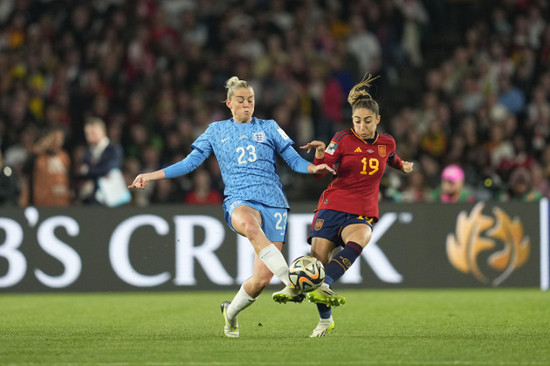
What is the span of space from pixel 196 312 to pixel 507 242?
4843 millimetres

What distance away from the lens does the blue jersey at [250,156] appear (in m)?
8.14

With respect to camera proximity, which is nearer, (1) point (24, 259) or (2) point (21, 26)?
(1) point (24, 259)

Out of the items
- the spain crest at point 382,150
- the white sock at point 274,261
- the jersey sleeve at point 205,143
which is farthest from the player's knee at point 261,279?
the spain crest at point 382,150

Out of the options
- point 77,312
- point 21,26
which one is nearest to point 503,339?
point 77,312

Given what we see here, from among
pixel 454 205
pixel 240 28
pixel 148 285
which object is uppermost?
pixel 240 28

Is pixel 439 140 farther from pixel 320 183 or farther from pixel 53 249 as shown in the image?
pixel 53 249

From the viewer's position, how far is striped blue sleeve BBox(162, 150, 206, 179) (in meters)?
8.17

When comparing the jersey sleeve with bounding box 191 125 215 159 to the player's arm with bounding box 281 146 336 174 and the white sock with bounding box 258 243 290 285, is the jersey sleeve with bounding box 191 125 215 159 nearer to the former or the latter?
the player's arm with bounding box 281 146 336 174

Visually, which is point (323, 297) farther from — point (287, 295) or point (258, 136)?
point (258, 136)

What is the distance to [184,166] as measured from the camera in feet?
27.0

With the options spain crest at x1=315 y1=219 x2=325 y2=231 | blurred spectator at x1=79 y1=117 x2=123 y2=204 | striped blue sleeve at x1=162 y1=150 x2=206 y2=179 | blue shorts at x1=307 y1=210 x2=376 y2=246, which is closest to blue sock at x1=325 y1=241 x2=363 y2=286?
blue shorts at x1=307 y1=210 x2=376 y2=246

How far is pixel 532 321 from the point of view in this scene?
9562mm

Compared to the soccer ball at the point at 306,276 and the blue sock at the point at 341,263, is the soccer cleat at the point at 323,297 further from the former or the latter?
the blue sock at the point at 341,263

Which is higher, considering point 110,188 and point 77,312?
point 110,188
